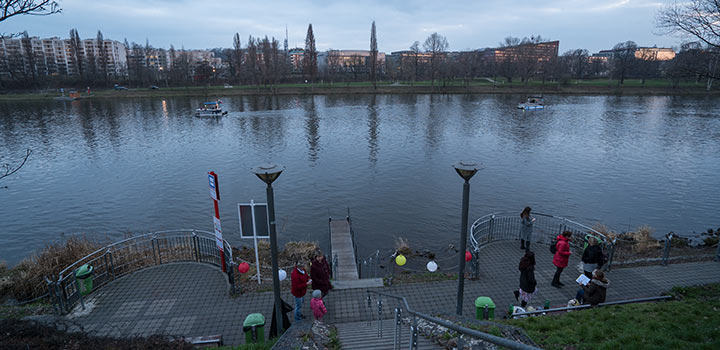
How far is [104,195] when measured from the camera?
79.5 feet

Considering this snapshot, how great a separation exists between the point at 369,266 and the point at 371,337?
24.0 ft

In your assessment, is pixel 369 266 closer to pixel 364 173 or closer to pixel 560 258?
pixel 560 258

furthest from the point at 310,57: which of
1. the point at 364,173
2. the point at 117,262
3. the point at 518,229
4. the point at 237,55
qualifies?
the point at 117,262

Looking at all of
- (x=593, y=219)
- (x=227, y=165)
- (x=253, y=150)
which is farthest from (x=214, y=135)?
(x=593, y=219)

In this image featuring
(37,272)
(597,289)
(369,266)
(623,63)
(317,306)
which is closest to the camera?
(317,306)

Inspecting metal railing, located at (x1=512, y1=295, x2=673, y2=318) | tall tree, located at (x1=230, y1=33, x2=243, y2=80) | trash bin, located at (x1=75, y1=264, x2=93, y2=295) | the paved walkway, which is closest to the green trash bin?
the paved walkway

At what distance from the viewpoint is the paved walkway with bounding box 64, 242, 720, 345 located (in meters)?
9.51

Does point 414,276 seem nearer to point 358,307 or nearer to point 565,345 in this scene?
point 358,307

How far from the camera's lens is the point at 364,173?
93.5 feet

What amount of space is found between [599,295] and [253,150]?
1263 inches

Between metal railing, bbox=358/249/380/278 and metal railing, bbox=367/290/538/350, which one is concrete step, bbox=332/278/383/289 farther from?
metal railing, bbox=358/249/380/278

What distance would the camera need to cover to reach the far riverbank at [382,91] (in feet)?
295

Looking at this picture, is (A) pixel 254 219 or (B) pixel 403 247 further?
(B) pixel 403 247

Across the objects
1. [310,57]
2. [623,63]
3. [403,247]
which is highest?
[310,57]
